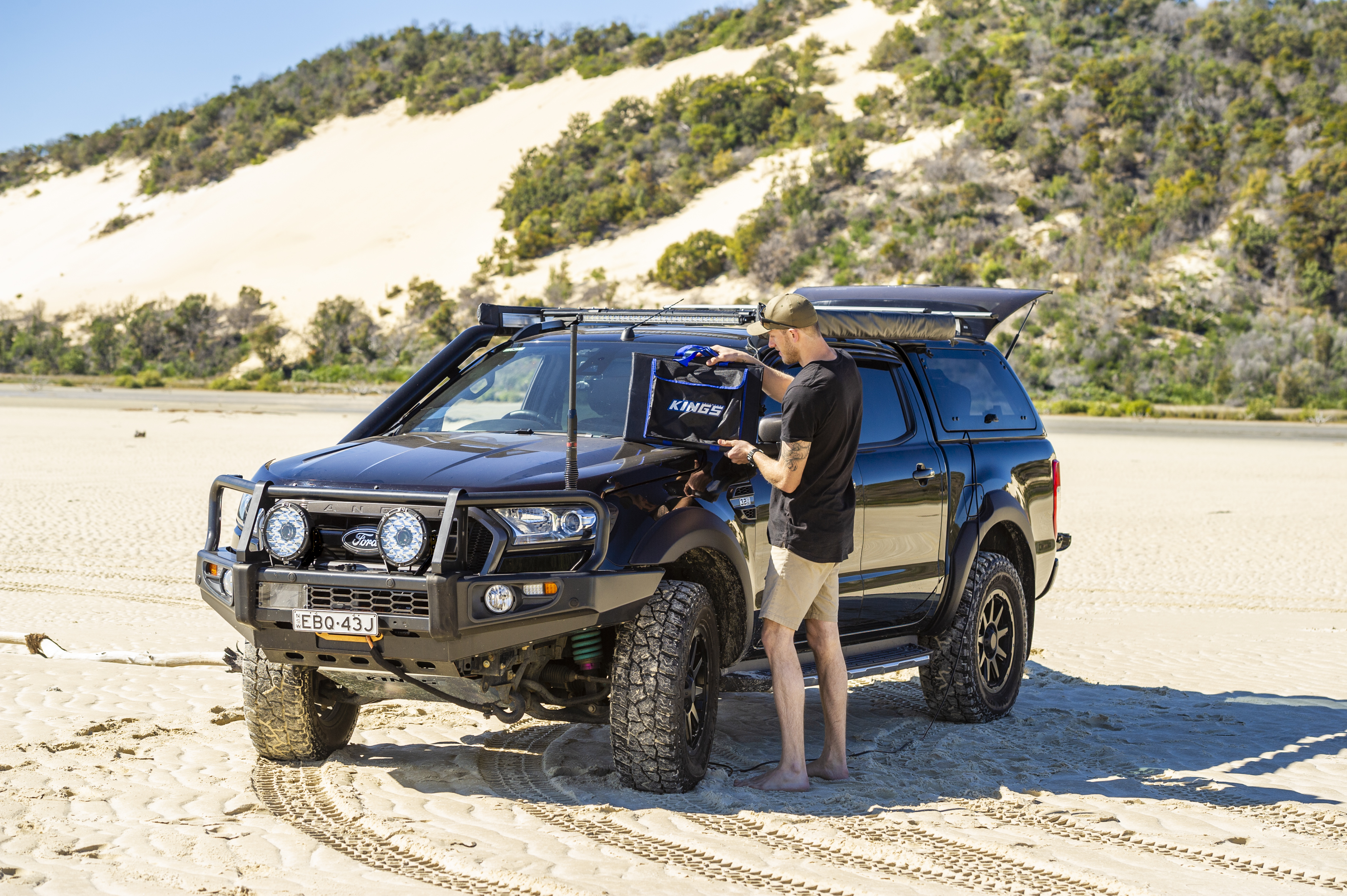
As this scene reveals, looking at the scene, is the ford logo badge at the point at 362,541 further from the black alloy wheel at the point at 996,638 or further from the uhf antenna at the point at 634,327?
the black alloy wheel at the point at 996,638

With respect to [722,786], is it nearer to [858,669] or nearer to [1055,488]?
[858,669]

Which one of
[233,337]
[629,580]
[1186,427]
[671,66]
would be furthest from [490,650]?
[671,66]

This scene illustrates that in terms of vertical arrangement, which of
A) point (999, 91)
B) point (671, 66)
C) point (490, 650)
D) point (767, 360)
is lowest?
point (490, 650)

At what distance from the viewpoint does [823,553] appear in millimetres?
5855

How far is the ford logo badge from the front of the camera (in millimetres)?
5422

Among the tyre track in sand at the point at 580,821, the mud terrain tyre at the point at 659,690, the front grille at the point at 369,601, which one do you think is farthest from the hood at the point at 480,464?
the tyre track in sand at the point at 580,821

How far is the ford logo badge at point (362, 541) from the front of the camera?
5422 mm

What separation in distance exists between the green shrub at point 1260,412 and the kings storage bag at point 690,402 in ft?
114

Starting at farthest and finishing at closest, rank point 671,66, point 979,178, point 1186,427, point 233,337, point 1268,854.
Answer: point 671,66 → point 233,337 → point 979,178 → point 1186,427 → point 1268,854

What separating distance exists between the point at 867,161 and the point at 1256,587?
141 ft

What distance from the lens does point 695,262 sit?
169 ft

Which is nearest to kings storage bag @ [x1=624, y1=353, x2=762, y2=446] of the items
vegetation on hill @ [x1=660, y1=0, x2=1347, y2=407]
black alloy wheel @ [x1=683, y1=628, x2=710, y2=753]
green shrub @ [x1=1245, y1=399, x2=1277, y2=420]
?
black alloy wheel @ [x1=683, y1=628, x2=710, y2=753]

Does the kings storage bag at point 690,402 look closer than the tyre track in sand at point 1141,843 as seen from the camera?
No

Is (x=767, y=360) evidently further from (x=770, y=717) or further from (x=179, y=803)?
(x=179, y=803)
